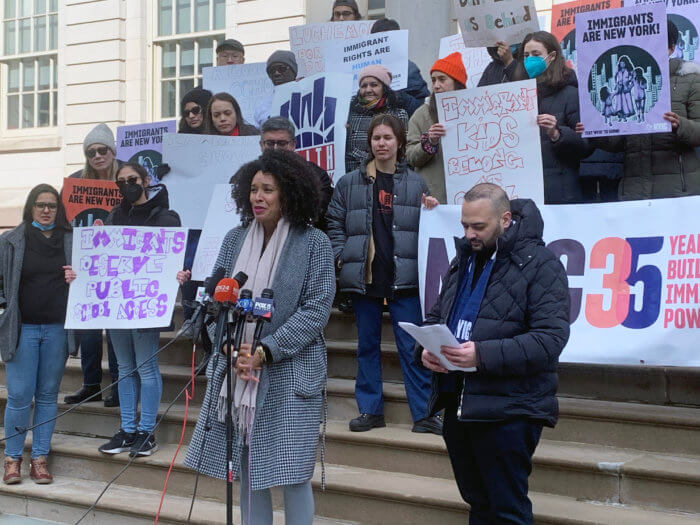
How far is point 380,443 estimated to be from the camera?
227 inches

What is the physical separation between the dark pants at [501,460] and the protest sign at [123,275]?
2790mm

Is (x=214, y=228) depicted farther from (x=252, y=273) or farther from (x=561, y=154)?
(x=252, y=273)

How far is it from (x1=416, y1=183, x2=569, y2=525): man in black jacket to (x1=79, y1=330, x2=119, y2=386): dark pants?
3762 mm

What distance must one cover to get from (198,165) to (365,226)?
6.85 ft

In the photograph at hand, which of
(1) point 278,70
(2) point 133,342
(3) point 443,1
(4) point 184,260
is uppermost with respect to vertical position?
(3) point 443,1

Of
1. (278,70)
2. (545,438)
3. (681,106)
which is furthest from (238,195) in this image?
(278,70)

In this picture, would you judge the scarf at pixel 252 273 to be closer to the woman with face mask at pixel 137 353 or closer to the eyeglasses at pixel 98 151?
the woman with face mask at pixel 137 353

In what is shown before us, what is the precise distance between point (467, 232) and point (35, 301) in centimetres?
358

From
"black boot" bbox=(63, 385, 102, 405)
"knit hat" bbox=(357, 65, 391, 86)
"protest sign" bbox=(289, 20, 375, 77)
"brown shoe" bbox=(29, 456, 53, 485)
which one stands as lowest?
"brown shoe" bbox=(29, 456, 53, 485)

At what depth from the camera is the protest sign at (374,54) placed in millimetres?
7605

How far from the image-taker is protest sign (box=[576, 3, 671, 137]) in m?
5.70

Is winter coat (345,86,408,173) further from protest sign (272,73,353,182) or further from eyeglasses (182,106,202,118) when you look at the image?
eyeglasses (182,106,202,118)

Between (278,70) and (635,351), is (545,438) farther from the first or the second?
(278,70)

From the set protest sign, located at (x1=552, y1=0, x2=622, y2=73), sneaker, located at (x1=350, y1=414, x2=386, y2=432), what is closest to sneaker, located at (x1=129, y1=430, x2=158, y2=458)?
sneaker, located at (x1=350, y1=414, x2=386, y2=432)
